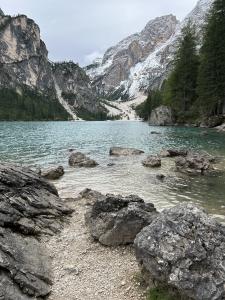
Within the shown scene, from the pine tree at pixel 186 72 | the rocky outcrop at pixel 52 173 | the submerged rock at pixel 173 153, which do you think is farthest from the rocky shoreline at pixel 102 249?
Answer: the pine tree at pixel 186 72

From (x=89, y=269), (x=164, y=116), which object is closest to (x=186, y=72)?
(x=164, y=116)

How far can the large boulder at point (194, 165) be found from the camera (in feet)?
92.9

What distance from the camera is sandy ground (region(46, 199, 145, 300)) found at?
33.1 ft

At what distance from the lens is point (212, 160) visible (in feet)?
108

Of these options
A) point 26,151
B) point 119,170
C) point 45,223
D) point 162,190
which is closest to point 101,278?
point 45,223

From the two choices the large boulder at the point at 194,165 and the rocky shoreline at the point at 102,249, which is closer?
the rocky shoreline at the point at 102,249

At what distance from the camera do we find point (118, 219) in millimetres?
13305

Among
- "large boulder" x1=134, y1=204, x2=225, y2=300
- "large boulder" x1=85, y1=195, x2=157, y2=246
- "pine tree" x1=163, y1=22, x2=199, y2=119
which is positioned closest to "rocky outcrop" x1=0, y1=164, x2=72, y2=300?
"large boulder" x1=85, y1=195, x2=157, y2=246

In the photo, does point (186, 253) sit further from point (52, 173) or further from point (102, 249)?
point (52, 173)

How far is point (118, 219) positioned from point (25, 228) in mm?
3537

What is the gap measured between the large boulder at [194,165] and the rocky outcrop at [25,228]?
13904 mm

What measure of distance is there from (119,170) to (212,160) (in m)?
9.17

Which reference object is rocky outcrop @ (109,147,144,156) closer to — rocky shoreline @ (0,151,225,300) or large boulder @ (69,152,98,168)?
large boulder @ (69,152,98,168)

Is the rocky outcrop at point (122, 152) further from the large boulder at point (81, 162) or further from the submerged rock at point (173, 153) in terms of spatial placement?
the large boulder at point (81, 162)
